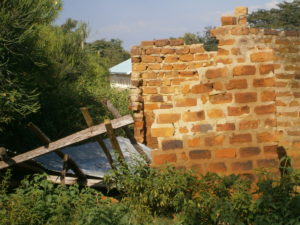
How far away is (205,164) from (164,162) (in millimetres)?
339

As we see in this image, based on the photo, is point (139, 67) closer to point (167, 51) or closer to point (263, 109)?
point (167, 51)

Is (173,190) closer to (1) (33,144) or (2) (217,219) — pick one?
(2) (217,219)

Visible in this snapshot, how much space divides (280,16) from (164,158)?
149 ft

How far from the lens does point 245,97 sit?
391 centimetres

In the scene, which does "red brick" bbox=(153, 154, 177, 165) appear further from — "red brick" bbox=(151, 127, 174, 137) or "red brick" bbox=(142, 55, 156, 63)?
"red brick" bbox=(142, 55, 156, 63)

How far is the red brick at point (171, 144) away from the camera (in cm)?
396

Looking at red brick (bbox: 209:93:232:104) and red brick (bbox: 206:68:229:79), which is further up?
red brick (bbox: 206:68:229:79)

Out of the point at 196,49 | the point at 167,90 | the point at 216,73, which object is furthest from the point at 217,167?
the point at 196,49

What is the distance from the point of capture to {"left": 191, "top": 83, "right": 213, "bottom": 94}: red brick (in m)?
3.92

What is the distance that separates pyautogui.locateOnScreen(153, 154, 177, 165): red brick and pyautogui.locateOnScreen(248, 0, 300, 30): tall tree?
42.6m

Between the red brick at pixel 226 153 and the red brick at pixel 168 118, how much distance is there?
423 millimetres

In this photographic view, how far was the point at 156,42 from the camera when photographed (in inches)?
329

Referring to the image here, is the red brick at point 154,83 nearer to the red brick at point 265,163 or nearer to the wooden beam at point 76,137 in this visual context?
the wooden beam at point 76,137

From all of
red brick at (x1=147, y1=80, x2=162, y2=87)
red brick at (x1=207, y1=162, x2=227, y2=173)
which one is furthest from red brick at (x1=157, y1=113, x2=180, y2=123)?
red brick at (x1=147, y1=80, x2=162, y2=87)
